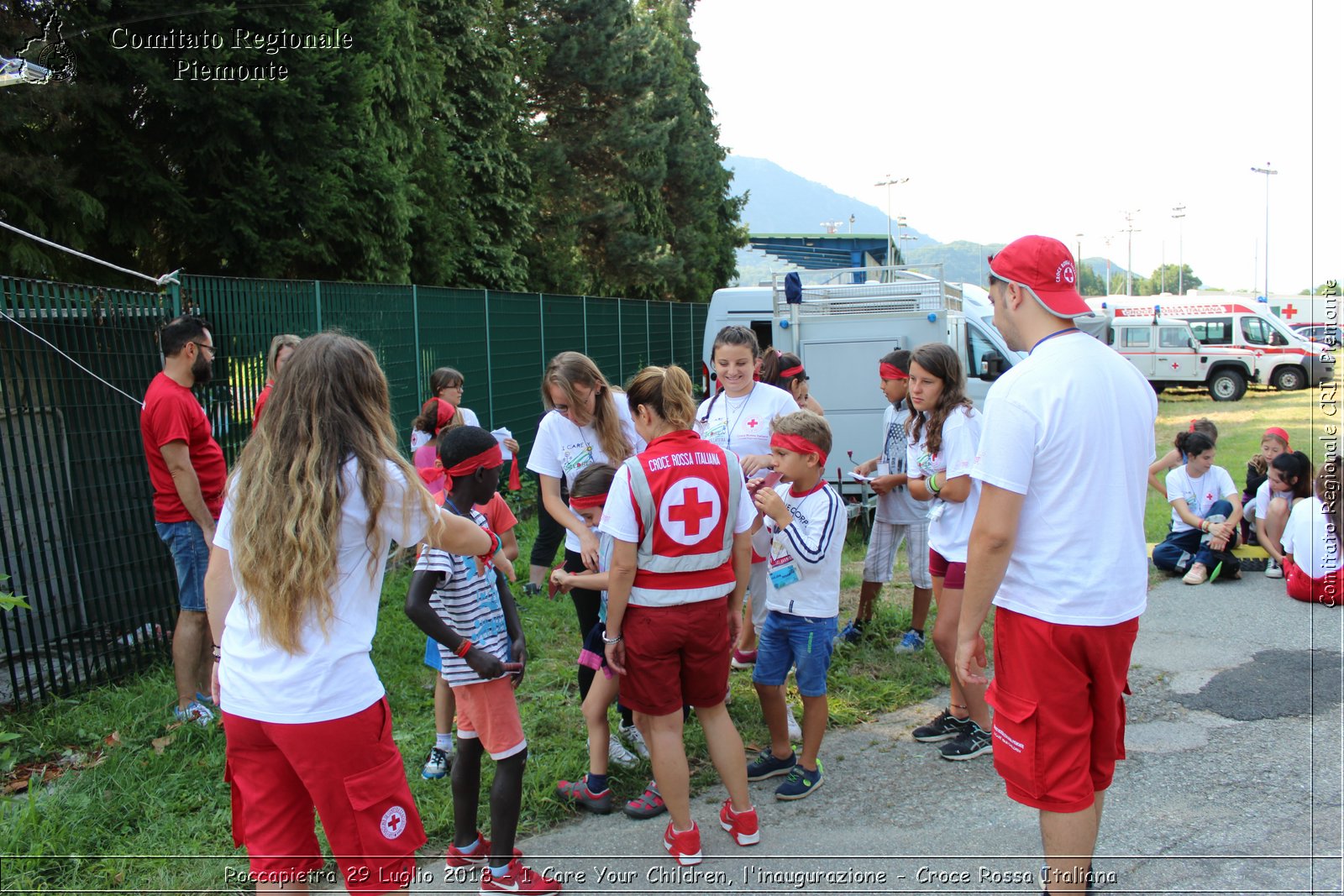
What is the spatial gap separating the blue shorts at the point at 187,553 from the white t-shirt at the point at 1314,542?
284 inches

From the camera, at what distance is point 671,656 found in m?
3.61

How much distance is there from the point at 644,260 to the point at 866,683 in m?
23.8

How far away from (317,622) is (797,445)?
231 cm

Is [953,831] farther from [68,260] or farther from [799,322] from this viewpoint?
[68,260]

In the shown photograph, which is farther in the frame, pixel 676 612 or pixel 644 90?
pixel 644 90

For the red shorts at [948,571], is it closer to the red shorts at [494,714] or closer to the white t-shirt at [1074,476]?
the white t-shirt at [1074,476]

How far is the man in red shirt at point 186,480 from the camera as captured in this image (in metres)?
4.94

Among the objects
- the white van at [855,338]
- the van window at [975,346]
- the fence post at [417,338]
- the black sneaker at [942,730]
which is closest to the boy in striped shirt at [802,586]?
the black sneaker at [942,730]

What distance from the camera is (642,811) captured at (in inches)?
158

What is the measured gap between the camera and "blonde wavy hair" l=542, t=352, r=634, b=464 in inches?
196

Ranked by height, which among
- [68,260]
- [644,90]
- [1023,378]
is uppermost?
[644,90]

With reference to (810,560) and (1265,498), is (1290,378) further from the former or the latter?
(810,560)

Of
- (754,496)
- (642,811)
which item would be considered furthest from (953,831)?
(754,496)

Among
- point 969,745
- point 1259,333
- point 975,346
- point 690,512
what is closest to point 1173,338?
point 1259,333
